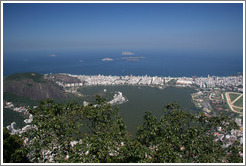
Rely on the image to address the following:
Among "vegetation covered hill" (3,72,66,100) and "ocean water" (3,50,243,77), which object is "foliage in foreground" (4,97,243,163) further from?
"ocean water" (3,50,243,77)

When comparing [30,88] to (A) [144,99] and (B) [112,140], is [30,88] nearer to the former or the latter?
(A) [144,99]

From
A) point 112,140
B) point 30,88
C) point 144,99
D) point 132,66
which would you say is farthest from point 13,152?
point 132,66

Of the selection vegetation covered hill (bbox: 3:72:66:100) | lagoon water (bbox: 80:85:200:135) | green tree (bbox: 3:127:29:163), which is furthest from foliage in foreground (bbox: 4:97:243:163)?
vegetation covered hill (bbox: 3:72:66:100)

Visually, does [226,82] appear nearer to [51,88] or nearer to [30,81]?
[51,88]

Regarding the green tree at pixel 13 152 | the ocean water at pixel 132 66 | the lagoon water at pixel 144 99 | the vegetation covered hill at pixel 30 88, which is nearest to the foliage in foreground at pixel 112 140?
the green tree at pixel 13 152

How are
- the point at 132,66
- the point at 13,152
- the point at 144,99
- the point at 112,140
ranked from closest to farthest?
the point at 112,140 → the point at 13,152 → the point at 144,99 → the point at 132,66

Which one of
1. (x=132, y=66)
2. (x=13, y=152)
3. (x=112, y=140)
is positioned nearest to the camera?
(x=112, y=140)

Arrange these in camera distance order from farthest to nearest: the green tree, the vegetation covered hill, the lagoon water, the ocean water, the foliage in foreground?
the ocean water < the vegetation covered hill < the lagoon water < the green tree < the foliage in foreground

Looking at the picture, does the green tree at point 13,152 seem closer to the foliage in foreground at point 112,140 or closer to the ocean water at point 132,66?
the foliage in foreground at point 112,140
